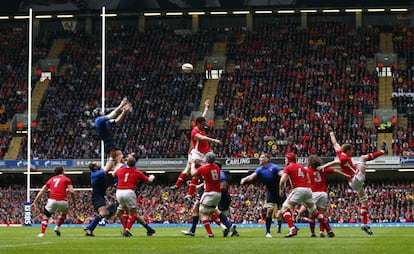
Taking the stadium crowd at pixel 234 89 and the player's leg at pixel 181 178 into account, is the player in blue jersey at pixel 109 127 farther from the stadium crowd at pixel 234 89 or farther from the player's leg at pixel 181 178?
the stadium crowd at pixel 234 89

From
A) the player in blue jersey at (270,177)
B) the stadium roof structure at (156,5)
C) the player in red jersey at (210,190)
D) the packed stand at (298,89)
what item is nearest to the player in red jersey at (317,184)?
the player in blue jersey at (270,177)

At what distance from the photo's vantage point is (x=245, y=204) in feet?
170

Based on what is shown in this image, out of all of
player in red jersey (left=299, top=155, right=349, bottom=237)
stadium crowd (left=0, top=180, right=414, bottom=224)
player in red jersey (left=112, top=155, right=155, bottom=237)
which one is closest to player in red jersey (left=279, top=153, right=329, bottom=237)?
player in red jersey (left=299, top=155, right=349, bottom=237)

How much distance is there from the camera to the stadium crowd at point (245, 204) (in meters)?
49.5

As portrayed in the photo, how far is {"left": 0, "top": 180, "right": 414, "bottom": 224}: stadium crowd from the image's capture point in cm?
4950

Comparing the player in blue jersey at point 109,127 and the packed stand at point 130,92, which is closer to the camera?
the player in blue jersey at point 109,127

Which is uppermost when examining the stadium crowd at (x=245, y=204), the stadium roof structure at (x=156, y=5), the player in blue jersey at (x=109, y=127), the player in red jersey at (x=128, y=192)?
the stadium roof structure at (x=156, y=5)

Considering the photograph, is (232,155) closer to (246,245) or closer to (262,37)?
(262,37)

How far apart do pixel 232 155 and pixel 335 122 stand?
7.27 m

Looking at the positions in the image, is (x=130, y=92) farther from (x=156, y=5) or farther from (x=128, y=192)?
(x=128, y=192)

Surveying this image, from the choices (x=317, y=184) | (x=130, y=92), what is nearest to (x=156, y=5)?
(x=130, y=92)

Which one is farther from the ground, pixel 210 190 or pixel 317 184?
pixel 317 184

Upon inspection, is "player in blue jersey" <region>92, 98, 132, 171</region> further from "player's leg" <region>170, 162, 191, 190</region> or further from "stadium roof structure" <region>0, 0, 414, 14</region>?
"stadium roof structure" <region>0, 0, 414, 14</region>

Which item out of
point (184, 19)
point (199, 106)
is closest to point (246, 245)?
point (199, 106)
